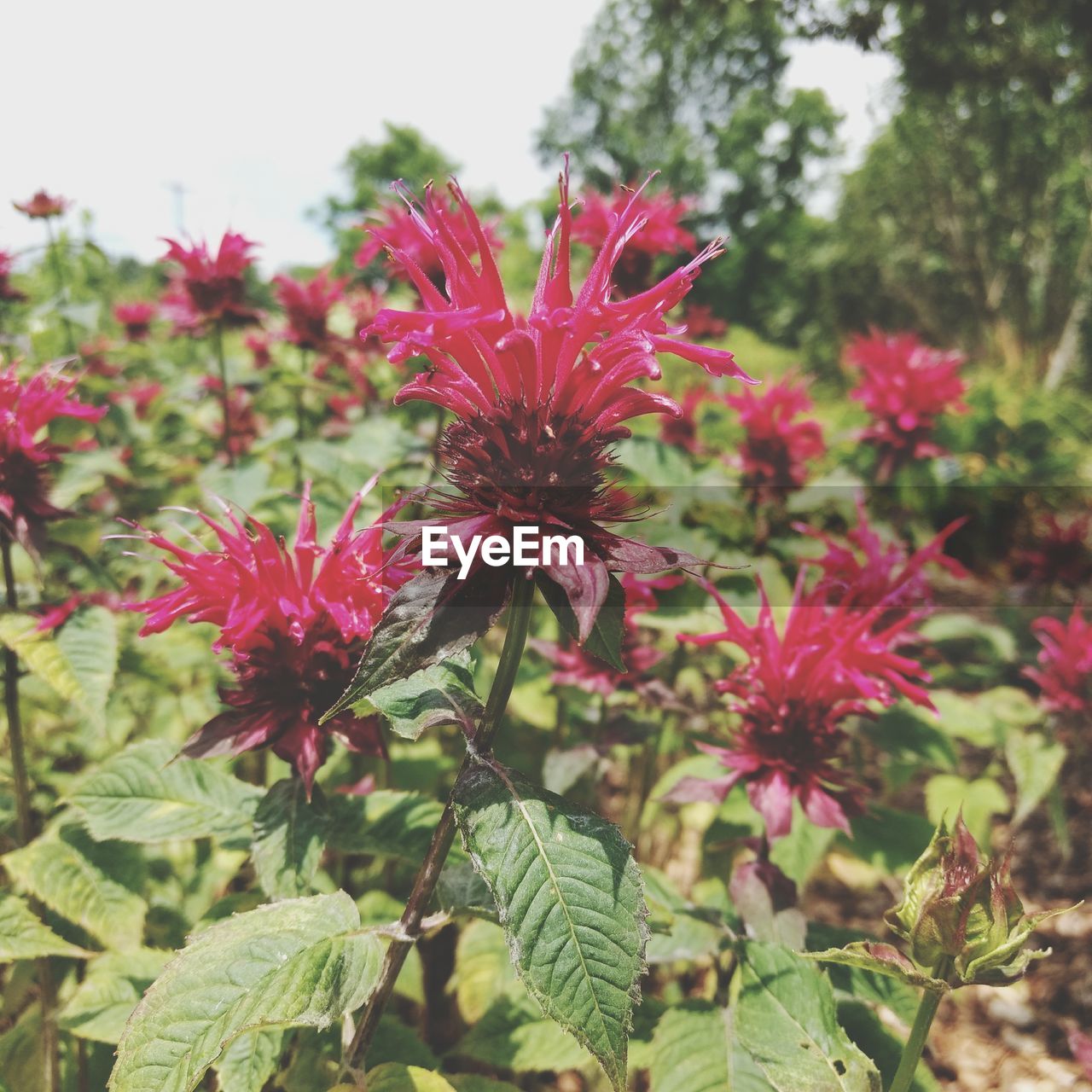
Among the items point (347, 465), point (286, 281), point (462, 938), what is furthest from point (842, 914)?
point (286, 281)

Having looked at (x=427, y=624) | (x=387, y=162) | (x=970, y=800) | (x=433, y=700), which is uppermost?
(x=387, y=162)

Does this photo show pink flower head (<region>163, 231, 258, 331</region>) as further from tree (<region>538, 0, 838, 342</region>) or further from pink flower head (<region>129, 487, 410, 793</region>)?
tree (<region>538, 0, 838, 342</region>)

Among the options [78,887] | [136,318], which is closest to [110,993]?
[78,887]

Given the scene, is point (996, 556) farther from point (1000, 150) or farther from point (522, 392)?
point (1000, 150)

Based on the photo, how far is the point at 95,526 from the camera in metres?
1.24

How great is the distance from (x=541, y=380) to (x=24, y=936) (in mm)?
885

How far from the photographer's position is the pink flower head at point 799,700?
3.44 ft

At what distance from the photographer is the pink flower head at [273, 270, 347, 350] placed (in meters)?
2.14

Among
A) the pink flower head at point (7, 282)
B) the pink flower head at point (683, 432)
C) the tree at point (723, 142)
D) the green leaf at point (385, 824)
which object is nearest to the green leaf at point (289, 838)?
the green leaf at point (385, 824)

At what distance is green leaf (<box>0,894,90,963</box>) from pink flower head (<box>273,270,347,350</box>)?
5.31 ft

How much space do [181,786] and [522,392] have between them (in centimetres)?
70

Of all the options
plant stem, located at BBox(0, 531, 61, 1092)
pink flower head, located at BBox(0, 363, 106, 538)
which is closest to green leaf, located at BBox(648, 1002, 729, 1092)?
plant stem, located at BBox(0, 531, 61, 1092)

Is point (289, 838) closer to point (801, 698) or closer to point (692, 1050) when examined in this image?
point (692, 1050)

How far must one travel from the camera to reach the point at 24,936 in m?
0.90
